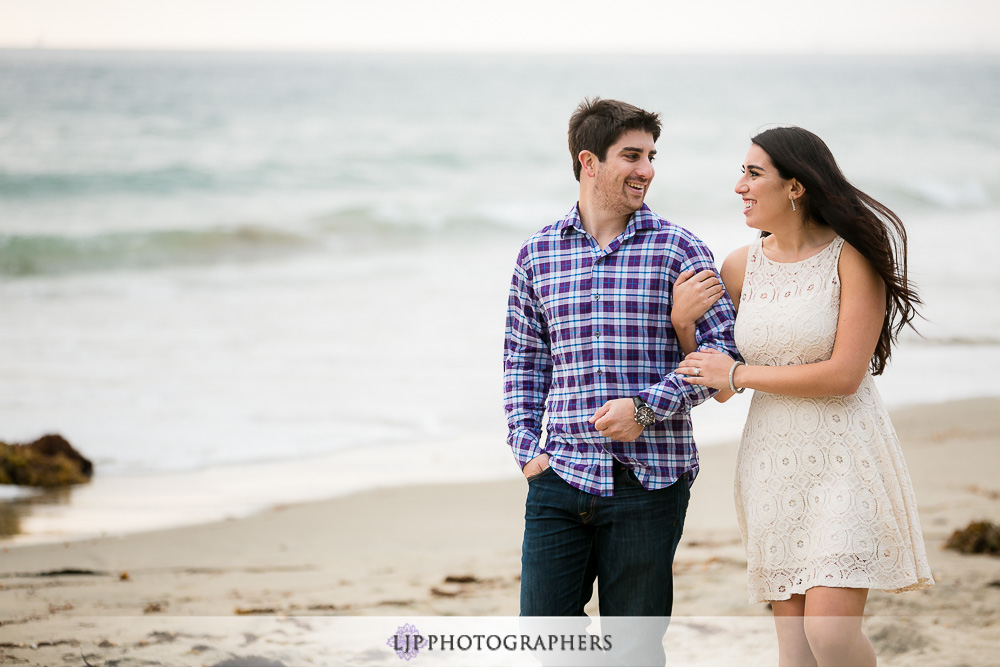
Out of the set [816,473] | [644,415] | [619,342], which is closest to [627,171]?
[619,342]

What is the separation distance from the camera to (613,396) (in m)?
2.66

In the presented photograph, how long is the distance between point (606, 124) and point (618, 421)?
0.88 m

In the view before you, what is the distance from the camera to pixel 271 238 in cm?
1769

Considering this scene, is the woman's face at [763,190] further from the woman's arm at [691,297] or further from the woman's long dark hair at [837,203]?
the woman's arm at [691,297]

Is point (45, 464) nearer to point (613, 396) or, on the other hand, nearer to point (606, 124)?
point (613, 396)

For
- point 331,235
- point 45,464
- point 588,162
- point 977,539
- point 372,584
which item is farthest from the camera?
point 331,235

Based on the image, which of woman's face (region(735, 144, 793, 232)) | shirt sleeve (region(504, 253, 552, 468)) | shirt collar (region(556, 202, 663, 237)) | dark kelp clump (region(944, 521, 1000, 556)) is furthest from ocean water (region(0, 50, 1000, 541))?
woman's face (region(735, 144, 793, 232))

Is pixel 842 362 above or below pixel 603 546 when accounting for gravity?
above

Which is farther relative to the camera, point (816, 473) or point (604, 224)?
point (604, 224)

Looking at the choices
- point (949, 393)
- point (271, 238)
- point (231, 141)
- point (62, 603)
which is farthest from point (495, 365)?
point (231, 141)

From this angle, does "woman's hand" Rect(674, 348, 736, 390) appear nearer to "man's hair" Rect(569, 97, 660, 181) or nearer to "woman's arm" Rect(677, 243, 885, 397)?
"woman's arm" Rect(677, 243, 885, 397)

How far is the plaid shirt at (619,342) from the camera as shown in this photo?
8.68 ft

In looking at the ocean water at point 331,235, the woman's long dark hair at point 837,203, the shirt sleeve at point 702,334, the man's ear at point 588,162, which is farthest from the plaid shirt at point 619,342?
the ocean water at point 331,235

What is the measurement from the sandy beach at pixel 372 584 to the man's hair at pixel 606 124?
2.28m
